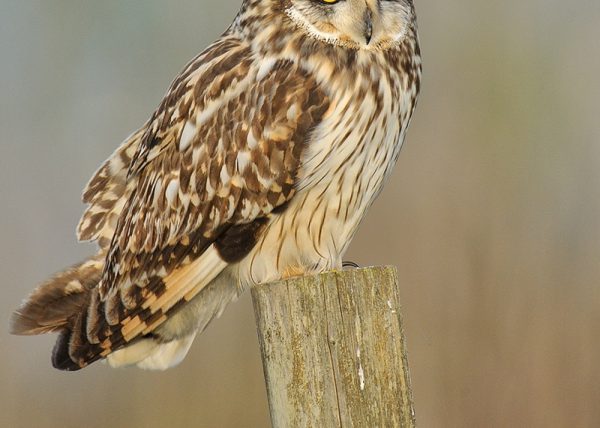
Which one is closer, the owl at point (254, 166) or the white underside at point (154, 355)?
the owl at point (254, 166)

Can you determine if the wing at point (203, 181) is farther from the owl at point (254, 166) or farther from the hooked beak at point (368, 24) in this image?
the hooked beak at point (368, 24)

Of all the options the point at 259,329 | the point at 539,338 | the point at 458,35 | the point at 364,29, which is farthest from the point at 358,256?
the point at 259,329

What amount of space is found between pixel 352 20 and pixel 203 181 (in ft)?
2.30

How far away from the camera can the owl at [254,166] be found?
330 centimetres

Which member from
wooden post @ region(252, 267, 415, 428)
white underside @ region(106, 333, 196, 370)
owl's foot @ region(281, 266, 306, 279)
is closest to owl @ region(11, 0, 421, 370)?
owl's foot @ region(281, 266, 306, 279)

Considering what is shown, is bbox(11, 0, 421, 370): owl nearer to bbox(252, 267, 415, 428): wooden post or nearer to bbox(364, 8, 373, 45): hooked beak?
bbox(364, 8, 373, 45): hooked beak

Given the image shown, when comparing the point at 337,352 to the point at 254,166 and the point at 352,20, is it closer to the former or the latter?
the point at 254,166

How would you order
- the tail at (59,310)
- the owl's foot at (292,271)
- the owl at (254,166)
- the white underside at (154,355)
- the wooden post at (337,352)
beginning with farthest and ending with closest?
the white underside at (154,355)
the tail at (59,310)
the owl's foot at (292,271)
the owl at (254,166)
the wooden post at (337,352)

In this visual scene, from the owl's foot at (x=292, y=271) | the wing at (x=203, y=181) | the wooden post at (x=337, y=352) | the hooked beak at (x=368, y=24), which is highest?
the hooked beak at (x=368, y=24)

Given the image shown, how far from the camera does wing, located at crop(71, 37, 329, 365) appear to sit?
331cm

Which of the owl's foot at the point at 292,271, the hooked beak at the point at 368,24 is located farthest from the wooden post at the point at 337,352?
the hooked beak at the point at 368,24

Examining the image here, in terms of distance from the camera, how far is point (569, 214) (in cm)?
478

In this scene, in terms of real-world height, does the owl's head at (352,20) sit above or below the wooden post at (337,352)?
above

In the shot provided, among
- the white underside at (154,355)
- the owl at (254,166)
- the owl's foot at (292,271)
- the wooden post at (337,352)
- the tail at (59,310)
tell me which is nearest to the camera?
the wooden post at (337,352)
